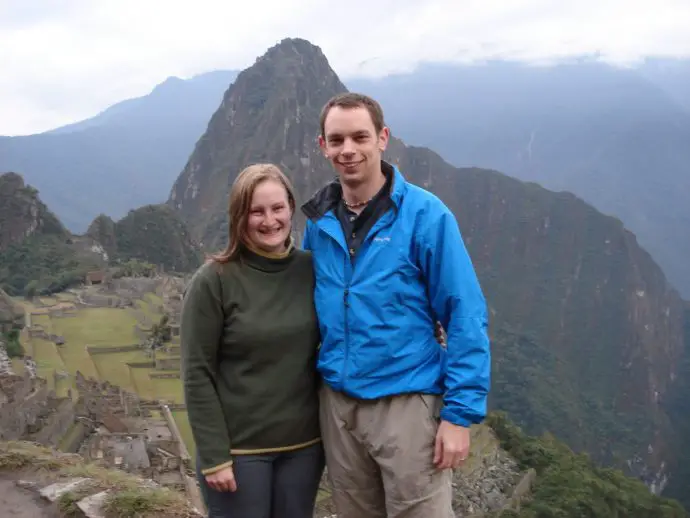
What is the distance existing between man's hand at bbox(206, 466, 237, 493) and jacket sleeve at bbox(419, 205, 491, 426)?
2.77ft

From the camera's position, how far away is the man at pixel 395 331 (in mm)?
2531

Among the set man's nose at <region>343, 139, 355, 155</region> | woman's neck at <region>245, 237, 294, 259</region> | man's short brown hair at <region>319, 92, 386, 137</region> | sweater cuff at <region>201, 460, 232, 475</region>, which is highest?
man's short brown hair at <region>319, 92, 386, 137</region>

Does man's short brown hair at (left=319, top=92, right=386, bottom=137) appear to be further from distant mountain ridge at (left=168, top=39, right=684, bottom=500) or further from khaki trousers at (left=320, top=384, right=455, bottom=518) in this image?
distant mountain ridge at (left=168, top=39, right=684, bottom=500)

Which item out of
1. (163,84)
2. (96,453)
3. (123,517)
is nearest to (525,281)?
(96,453)

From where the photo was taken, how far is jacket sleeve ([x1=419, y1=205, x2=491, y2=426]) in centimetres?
249

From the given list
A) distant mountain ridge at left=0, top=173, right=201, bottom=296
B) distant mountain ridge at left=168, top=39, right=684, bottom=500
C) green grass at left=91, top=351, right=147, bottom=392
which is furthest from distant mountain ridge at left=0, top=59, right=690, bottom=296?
green grass at left=91, top=351, right=147, bottom=392

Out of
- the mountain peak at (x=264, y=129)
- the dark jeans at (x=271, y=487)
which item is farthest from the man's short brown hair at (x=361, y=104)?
the mountain peak at (x=264, y=129)

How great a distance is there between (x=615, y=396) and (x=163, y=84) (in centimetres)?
12087

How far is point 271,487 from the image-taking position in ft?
9.13

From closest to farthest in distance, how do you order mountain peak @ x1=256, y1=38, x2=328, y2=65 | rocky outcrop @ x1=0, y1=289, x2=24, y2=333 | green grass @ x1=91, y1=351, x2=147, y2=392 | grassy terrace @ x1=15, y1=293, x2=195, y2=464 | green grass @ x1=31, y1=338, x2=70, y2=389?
green grass @ x1=31, y1=338, x2=70, y2=389 < grassy terrace @ x1=15, y1=293, x2=195, y2=464 < green grass @ x1=91, y1=351, x2=147, y2=392 < rocky outcrop @ x1=0, y1=289, x2=24, y2=333 < mountain peak @ x1=256, y1=38, x2=328, y2=65

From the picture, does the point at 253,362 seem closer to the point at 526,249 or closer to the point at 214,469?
the point at 214,469

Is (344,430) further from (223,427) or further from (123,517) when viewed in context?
(123,517)

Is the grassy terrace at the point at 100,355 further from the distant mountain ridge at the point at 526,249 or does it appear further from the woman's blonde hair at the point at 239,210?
the distant mountain ridge at the point at 526,249

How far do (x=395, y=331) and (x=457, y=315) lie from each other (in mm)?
243
